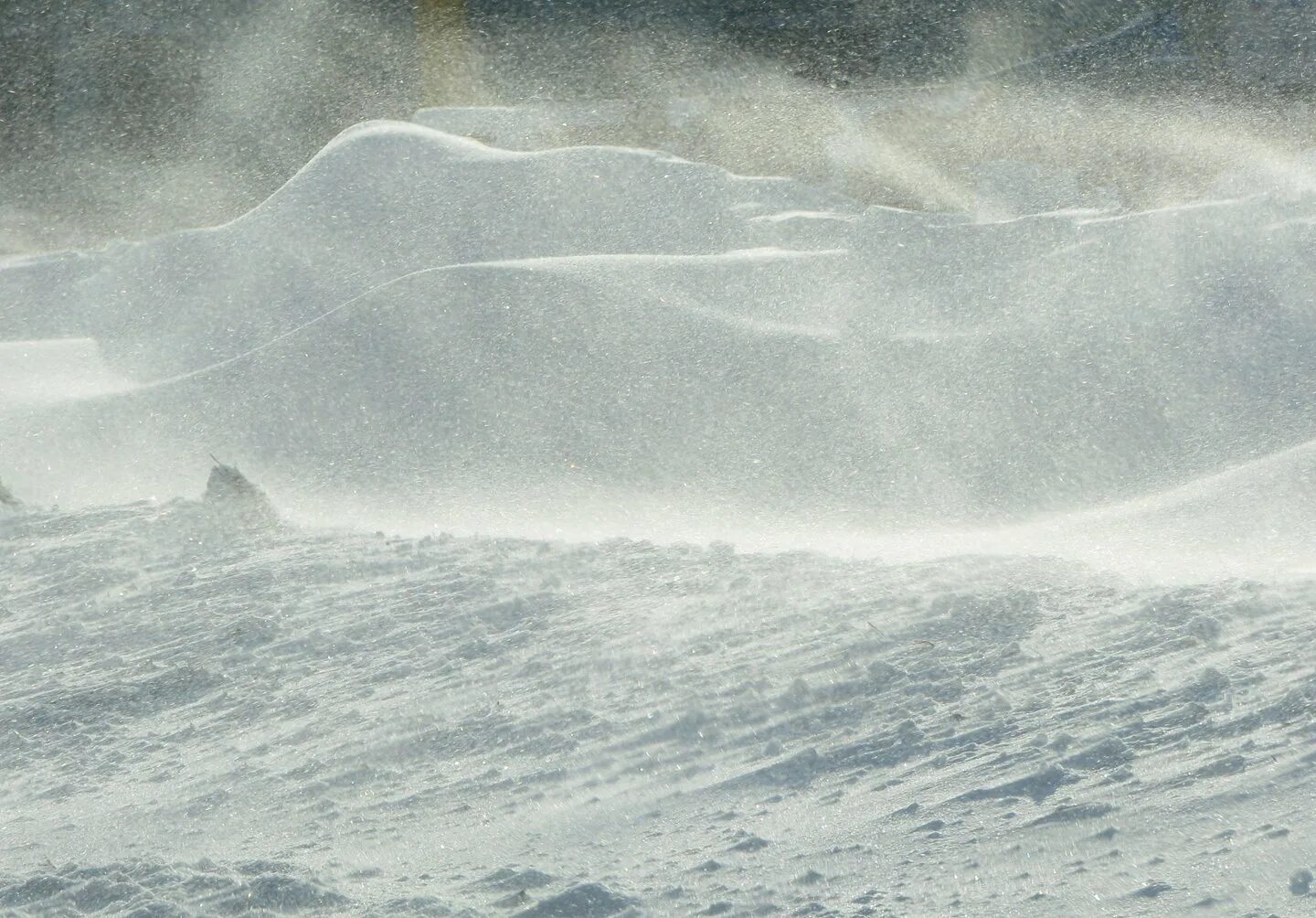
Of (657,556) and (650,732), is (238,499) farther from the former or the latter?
(650,732)

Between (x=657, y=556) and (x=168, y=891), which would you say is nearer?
(x=168, y=891)

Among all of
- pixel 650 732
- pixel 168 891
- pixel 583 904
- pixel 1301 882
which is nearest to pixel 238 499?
pixel 650 732

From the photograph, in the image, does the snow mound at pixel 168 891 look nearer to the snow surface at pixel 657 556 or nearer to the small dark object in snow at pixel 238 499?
the snow surface at pixel 657 556

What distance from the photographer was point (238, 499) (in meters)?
2.68

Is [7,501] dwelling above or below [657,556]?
above

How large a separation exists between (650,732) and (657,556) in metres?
0.66

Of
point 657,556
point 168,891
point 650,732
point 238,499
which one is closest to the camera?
point 168,891

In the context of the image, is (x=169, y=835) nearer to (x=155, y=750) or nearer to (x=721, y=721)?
(x=155, y=750)

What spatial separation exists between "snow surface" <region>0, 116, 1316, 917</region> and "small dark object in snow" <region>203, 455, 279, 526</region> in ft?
0.08

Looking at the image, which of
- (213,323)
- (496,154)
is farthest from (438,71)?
(213,323)

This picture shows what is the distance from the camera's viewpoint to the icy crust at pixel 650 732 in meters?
1.40

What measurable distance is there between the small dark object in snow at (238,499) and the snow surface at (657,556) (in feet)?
0.08

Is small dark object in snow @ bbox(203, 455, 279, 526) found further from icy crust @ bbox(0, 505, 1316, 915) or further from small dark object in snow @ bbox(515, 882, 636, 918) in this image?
small dark object in snow @ bbox(515, 882, 636, 918)

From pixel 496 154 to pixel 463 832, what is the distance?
3.06 metres
